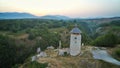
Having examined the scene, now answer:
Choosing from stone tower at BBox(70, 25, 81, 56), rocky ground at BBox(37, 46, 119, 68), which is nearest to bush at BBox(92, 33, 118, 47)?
stone tower at BBox(70, 25, 81, 56)

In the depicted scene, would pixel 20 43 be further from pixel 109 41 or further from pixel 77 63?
pixel 77 63

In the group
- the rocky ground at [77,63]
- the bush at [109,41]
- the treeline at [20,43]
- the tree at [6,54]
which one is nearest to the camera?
the rocky ground at [77,63]

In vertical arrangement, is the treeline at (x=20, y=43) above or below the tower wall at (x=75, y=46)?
below

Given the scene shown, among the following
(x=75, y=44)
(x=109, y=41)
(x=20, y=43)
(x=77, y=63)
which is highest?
(x=75, y=44)

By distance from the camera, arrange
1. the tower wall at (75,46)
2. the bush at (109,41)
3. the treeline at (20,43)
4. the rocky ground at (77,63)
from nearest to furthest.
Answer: the rocky ground at (77,63), the tower wall at (75,46), the bush at (109,41), the treeline at (20,43)

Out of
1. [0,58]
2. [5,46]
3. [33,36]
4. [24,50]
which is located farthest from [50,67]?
[33,36]

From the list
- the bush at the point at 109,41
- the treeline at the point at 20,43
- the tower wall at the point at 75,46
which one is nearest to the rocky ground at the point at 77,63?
the tower wall at the point at 75,46

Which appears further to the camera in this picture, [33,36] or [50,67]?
[33,36]

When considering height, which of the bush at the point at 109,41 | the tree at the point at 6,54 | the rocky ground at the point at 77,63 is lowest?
the tree at the point at 6,54

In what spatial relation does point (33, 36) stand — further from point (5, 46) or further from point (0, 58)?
point (0, 58)

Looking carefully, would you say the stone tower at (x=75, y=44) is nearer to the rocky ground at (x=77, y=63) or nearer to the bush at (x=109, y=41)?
the rocky ground at (x=77, y=63)

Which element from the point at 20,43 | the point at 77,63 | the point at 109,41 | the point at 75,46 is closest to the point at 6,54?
the point at 20,43
